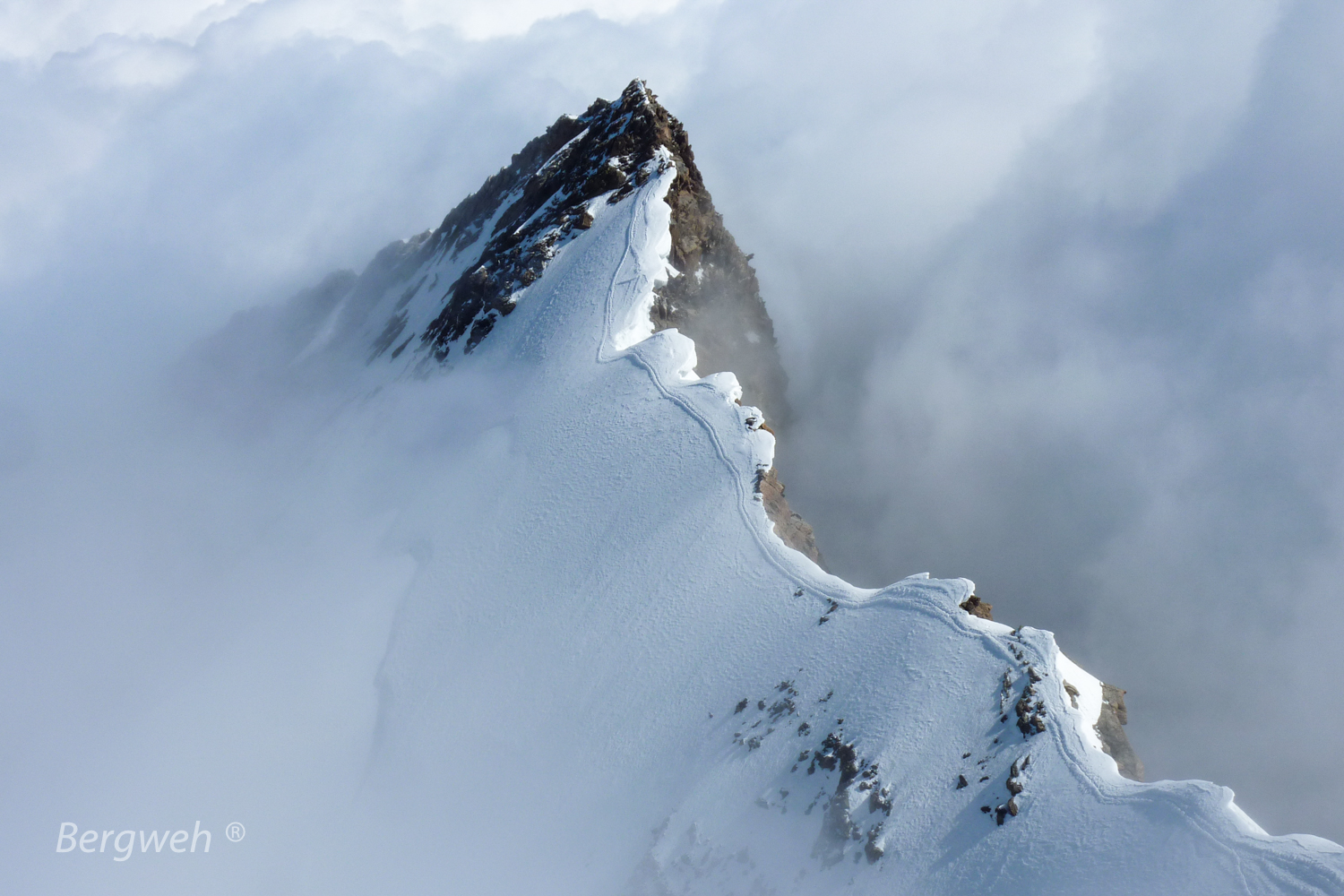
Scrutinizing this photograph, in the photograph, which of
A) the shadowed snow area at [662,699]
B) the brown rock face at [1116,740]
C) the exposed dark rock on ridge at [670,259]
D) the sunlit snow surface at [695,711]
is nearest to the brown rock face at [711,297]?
the exposed dark rock on ridge at [670,259]

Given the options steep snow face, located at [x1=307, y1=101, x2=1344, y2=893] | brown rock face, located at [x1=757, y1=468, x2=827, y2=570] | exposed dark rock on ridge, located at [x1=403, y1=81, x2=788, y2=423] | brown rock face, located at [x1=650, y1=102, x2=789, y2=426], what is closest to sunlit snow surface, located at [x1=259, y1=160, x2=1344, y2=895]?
steep snow face, located at [x1=307, y1=101, x2=1344, y2=893]

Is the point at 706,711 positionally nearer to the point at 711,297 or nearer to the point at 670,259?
the point at 670,259

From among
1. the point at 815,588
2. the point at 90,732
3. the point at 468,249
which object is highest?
the point at 468,249

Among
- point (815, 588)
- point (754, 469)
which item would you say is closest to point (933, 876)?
point (815, 588)

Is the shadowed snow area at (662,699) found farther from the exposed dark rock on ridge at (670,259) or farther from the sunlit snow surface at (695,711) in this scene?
the exposed dark rock on ridge at (670,259)

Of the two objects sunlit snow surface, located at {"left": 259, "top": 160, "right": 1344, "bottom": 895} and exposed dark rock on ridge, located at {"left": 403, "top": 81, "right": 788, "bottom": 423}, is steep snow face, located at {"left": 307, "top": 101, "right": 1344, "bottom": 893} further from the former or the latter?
exposed dark rock on ridge, located at {"left": 403, "top": 81, "right": 788, "bottom": 423}

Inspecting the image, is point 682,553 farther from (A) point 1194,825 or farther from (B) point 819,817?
(A) point 1194,825
